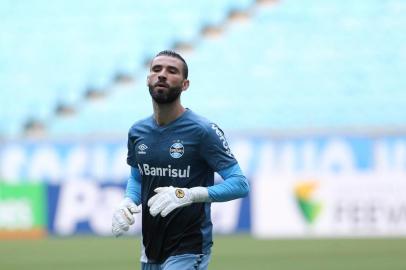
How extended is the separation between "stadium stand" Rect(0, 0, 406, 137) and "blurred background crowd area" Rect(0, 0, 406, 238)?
1.5 inches

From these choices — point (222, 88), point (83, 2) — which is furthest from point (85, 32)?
point (222, 88)

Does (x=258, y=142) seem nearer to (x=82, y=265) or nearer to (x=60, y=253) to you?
(x=60, y=253)

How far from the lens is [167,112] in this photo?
19.0ft

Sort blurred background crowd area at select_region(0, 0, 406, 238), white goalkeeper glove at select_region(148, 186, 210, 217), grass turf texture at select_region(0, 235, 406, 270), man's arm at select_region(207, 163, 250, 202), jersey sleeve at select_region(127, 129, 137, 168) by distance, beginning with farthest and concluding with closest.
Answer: blurred background crowd area at select_region(0, 0, 406, 238)
grass turf texture at select_region(0, 235, 406, 270)
jersey sleeve at select_region(127, 129, 137, 168)
man's arm at select_region(207, 163, 250, 202)
white goalkeeper glove at select_region(148, 186, 210, 217)

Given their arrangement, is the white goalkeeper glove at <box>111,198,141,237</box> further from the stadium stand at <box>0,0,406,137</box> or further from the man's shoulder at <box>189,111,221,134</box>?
the stadium stand at <box>0,0,406,137</box>

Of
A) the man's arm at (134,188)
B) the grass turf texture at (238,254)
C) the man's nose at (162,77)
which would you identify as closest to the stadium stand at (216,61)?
the grass turf texture at (238,254)

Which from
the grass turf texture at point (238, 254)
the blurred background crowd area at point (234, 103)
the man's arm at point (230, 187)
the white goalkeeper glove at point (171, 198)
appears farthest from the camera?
the blurred background crowd area at point (234, 103)

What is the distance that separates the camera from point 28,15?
27641mm

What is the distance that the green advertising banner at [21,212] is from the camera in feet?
63.5

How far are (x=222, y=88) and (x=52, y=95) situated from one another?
4.57 meters

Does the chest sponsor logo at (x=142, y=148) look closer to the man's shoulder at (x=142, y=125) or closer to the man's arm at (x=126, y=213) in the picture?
the man's shoulder at (x=142, y=125)

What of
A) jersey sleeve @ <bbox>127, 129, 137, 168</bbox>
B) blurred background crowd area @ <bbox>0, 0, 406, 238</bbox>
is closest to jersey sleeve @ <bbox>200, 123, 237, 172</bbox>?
jersey sleeve @ <bbox>127, 129, 137, 168</bbox>

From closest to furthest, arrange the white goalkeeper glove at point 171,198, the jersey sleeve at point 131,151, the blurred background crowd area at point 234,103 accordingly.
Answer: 1. the white goalkeeper glove at point 171,198
2. the jersey sleeve at point 131,151
3. the blurred background crowd area at point 234,103

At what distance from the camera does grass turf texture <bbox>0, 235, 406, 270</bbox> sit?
12898 mm
